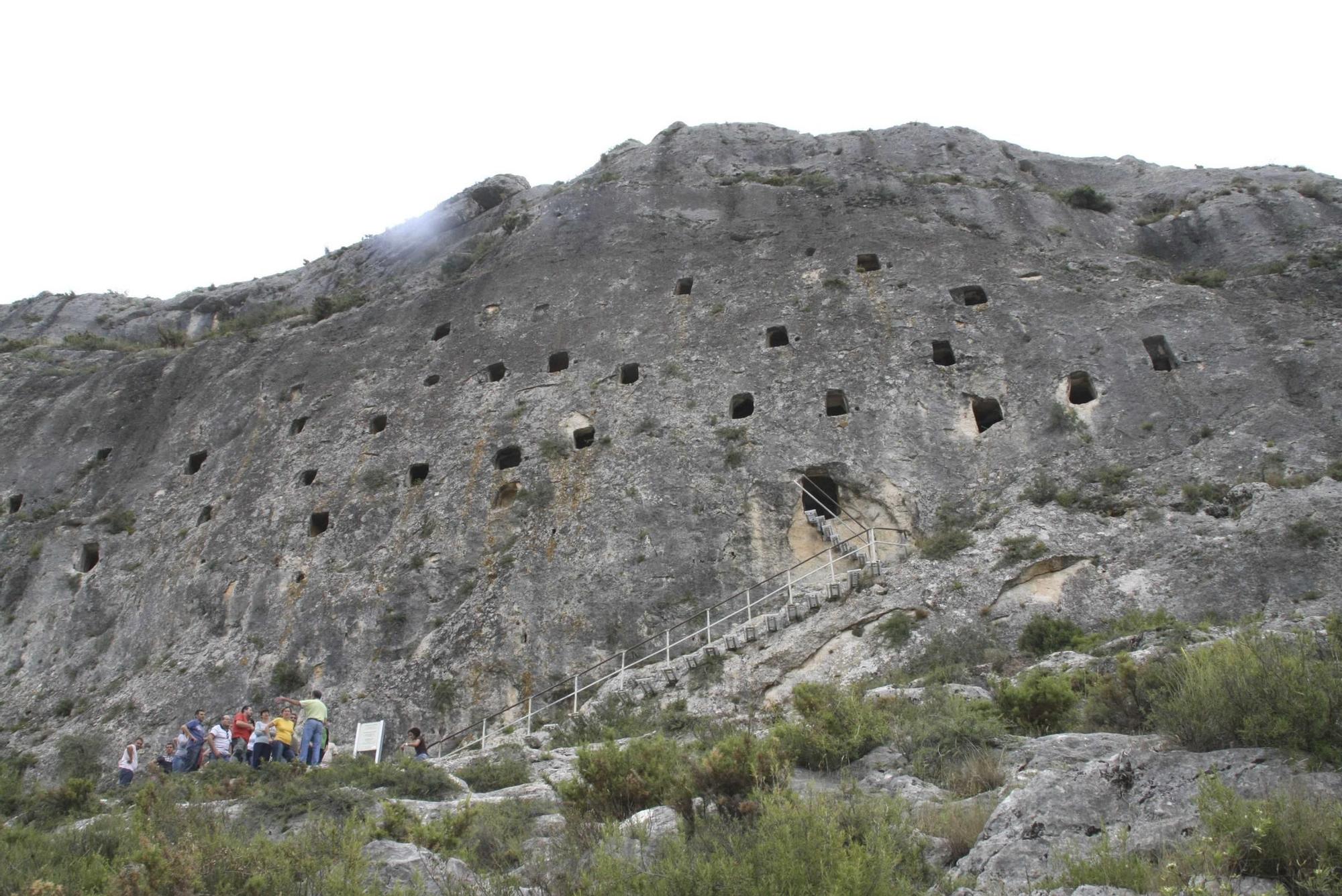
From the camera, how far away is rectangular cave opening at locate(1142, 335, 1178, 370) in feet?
63.9

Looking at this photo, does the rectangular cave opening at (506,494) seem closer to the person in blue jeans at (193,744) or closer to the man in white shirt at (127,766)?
the person in blue jeans at (193,744)

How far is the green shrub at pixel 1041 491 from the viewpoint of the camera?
1717 cm

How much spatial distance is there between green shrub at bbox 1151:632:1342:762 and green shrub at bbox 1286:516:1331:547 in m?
5.99

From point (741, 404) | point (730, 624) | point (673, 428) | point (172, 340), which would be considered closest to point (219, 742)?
point (730, 624)

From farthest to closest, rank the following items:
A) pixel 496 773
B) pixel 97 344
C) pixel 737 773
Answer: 1. pixel 97 344
2. pixel 496 773
3. pixel 737 773

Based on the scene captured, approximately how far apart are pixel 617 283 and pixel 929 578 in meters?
11.9

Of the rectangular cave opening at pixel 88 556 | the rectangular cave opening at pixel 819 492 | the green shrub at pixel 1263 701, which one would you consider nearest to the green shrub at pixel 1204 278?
the rectangular cave opening at pixel 819 492

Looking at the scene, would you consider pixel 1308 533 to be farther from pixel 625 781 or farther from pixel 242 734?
pixel 242 734

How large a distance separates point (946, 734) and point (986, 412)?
11.0 meters

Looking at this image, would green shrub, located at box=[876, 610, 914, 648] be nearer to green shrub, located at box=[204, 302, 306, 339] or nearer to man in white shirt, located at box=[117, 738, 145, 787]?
man in white shirt, located at box=[117, 738, 145, 787]

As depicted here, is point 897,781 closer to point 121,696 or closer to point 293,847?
point 293,847

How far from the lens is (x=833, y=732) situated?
1017 centimetres

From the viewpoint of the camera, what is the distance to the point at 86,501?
84.7 ft

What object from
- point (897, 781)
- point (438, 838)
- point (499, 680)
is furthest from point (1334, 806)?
point (499, 680)
